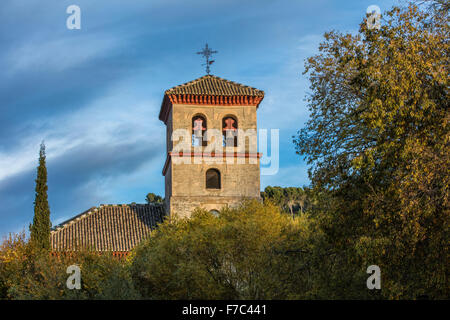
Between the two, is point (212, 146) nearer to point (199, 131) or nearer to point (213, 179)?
point (199, 131)

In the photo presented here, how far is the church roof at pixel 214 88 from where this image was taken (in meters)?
36.5

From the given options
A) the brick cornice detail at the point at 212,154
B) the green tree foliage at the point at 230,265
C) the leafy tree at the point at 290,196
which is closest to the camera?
the green tree foliage at the point at 230,265

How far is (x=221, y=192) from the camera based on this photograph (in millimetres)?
35750

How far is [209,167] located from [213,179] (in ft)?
2.49

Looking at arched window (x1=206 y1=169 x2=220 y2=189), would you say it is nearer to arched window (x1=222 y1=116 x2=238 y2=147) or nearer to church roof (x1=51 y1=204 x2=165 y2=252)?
arched window (x1=222 y1=116 x2=238 y2=147)

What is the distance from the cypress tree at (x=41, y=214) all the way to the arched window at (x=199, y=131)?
858 centimetres

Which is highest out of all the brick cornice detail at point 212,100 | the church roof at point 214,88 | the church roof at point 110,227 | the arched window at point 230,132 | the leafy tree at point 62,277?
the church roof at point 214,88

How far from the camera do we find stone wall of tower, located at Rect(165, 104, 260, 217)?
3538cm

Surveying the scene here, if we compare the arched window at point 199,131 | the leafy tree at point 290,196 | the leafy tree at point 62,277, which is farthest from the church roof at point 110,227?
the leafy tree at point 290,196

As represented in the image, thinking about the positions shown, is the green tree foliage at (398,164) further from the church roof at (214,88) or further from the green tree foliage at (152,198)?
the green tree foliage at (152,198)

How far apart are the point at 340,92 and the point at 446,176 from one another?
4252mm
